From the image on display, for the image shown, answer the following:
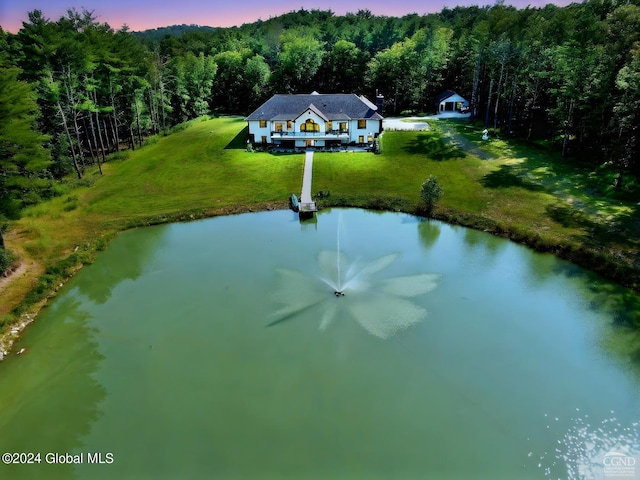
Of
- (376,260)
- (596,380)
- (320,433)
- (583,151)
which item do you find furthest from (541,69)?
(320,433)

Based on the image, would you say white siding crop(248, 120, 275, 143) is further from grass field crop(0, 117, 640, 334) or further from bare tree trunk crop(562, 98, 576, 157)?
bare tree trunk crop(562, 98, 576, 157)

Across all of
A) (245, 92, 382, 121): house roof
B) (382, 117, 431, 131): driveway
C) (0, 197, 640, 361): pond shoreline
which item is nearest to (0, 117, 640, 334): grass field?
(0, 197, 640, 361): pond shoreline

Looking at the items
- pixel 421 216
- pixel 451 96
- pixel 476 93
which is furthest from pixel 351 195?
pixel 451 96

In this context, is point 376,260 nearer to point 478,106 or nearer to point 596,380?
point 596,380

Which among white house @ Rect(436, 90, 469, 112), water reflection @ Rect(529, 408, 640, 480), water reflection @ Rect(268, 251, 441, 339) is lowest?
water reflection @ Rect(529, 408, 640, 480)

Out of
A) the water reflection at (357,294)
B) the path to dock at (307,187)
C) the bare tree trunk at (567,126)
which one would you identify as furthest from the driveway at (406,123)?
the water reflection at (357,294)

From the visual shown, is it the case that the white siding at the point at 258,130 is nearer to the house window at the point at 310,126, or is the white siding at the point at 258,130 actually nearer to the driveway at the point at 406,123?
the house window at the point at 310,126
